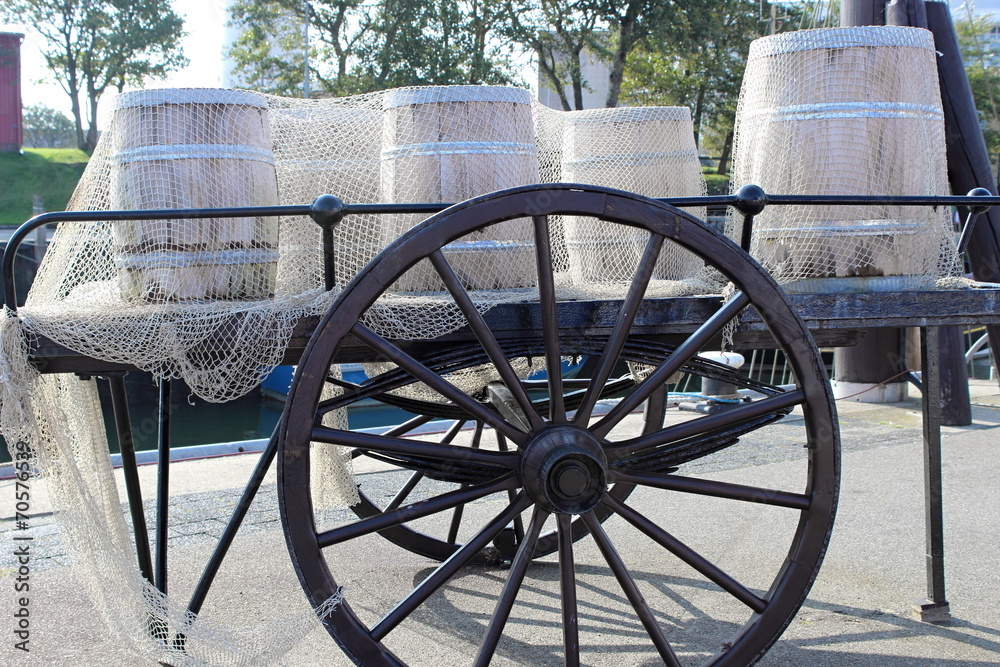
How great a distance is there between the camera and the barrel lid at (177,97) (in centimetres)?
266

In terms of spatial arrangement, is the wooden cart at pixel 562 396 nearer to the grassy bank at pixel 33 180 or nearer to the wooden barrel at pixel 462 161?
the wooden barrel at pixel 462 161

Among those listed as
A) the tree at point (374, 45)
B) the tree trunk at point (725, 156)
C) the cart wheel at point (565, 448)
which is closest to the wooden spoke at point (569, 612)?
the cart wheel at point (565, 448)

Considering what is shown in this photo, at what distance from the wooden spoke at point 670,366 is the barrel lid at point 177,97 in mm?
1478

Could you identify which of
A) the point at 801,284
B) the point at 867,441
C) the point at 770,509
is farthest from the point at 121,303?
the point at 867,441

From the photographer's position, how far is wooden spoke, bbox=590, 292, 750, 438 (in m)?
2.33

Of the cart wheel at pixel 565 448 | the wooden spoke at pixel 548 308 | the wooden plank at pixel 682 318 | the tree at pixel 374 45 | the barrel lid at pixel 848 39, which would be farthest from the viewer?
the tree at pixel 374 45

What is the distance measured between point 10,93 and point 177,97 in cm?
3157

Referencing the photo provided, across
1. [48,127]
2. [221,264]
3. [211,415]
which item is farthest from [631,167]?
[48,127]

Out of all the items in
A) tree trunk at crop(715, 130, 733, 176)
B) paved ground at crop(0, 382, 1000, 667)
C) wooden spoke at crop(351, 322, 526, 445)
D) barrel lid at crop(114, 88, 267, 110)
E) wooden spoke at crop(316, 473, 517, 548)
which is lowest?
paved ground at crop(0, 382, 1000, 667)

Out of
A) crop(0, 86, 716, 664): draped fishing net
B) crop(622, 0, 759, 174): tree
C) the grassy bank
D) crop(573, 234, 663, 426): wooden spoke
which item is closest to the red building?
the grassy bank

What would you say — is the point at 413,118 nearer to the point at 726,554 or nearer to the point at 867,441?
the point at 726,554

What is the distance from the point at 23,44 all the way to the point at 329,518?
31.6 meters

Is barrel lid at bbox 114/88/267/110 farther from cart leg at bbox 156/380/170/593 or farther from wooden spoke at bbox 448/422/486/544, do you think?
wooden spoke at bbox 448/422/486/544

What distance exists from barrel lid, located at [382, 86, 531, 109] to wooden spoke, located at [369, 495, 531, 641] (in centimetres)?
129
